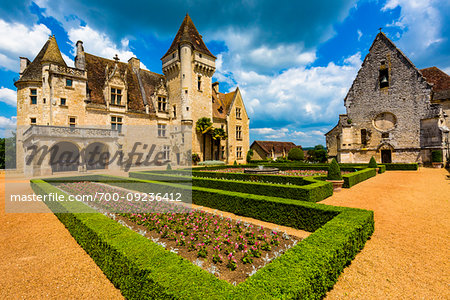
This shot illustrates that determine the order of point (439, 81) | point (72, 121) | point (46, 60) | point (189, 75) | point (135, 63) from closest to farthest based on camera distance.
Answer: point (46, 60), point (72, 121), point (439, 81), point (189, 75), point (135, 63)

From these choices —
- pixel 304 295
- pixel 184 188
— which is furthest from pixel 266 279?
pixel 184 188

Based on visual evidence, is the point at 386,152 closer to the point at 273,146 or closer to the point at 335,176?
the point at 335,176

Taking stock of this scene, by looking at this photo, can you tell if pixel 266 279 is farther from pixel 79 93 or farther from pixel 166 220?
pixel 79 93

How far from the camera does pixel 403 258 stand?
418cm

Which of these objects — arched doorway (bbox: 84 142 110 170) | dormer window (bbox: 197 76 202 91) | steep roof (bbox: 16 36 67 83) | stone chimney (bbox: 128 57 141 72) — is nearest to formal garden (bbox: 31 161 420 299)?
arched doorway (bbox: 84 142 110 170)

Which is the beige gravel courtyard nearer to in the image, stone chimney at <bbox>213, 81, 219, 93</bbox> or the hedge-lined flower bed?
the hedge-lined flower bed

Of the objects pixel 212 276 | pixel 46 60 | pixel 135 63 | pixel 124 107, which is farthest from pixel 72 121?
pixel 212 276

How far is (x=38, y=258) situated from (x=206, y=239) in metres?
3.82

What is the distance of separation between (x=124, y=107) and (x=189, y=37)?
13.7 m

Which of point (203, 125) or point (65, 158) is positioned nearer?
point (65, 158)

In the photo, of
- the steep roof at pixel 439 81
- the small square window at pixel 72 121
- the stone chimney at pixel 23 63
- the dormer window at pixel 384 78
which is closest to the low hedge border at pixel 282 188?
the small square window at pixel 72 121

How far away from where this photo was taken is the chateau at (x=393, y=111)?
70.0 ft

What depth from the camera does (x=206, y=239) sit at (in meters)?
5.00

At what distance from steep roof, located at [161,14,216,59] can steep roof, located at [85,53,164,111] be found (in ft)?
15.6
